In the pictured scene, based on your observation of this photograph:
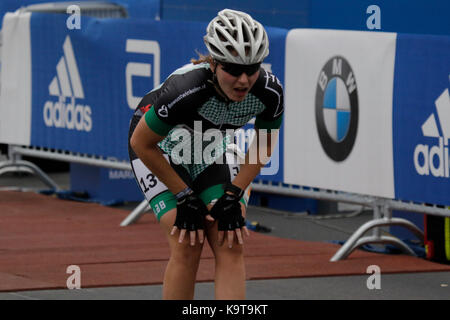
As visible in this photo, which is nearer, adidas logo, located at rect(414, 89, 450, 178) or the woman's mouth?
the woman's mouth

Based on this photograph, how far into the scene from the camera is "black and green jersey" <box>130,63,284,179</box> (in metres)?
6.22

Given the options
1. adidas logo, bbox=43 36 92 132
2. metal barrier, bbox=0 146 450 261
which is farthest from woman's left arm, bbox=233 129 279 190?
adidas logo, bbox=43 36 92 132

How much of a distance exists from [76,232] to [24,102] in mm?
2904

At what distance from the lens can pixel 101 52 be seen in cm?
1267

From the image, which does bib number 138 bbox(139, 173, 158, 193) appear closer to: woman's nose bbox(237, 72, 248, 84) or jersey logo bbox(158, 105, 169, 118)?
jersey logo bbox(158, 105, 169, 118)

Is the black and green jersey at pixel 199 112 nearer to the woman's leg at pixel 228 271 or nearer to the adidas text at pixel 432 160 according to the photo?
the woman's leg at pixel 228 271

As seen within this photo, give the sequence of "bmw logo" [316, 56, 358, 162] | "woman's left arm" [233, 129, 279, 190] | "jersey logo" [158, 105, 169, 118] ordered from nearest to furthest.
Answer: "jersey logo" [158, 105, 169, 118]
"woman's left arm" [233, 129, 279, 190]
"bmw logo" [316, 56, 358, 162]

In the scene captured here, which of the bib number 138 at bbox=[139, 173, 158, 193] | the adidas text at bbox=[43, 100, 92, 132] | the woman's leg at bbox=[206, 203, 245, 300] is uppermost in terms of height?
the adidas text at bbox=[43, 100, 92, 132]

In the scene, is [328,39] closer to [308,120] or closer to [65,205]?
[308,120]

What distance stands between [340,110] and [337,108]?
0.06m

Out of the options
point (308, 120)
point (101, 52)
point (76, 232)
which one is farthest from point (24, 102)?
point (308, 120)

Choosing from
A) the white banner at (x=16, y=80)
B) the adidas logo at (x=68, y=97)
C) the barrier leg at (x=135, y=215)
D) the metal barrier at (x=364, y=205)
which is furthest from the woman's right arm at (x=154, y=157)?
the white banner at (x=16, y=80)

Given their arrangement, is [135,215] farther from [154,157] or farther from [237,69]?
[237,69]

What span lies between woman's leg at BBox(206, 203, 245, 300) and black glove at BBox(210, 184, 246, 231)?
0.24ft
